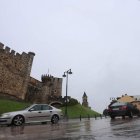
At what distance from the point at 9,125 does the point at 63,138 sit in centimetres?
1063

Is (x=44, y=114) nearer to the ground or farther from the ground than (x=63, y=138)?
farther from the ground

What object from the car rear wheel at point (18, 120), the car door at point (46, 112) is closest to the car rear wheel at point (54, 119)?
the car door at point (46, 112)

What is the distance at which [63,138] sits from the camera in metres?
11.6

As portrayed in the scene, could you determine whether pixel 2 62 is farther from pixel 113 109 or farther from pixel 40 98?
pixel 113 109

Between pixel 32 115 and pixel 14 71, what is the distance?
102ft

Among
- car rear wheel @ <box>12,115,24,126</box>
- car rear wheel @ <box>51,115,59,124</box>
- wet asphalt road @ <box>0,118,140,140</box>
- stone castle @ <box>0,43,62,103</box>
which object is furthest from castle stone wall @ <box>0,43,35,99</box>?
wet asphalt road @ <box>0,118,140,140</box>

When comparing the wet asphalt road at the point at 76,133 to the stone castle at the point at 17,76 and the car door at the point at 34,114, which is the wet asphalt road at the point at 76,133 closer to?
the car door at the point at 34,114

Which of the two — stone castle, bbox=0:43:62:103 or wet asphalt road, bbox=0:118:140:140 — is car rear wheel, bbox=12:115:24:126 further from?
stone castle, bbox=0:43:62:103

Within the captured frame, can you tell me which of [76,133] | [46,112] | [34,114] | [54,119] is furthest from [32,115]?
[76,133]

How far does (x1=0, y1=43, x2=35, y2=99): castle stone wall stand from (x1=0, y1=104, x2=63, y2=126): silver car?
26.3 m

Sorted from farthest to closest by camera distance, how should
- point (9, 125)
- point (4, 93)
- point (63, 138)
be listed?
point (4, 93) < point (9, 125) < point (63, 138)

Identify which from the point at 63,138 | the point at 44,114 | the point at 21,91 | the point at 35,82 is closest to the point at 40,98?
the point at 35,82

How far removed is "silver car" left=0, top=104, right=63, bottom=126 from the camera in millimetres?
21188

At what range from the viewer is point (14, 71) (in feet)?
172
